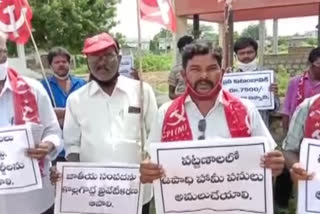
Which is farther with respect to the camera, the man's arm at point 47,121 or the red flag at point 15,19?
the red flag at point 15,19

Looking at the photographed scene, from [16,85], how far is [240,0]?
28.5 feet

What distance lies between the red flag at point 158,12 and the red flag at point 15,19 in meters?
1.24

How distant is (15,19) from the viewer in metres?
5.35

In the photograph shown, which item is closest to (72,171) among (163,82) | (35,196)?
(35,196)

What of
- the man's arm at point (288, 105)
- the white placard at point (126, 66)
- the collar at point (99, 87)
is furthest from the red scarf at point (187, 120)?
the white placard at point (126, 66)

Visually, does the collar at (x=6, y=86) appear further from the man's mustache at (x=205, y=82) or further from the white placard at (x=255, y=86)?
the white placard at (x=255, y=86)

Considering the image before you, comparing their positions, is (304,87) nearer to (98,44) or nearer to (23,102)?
(98,44)

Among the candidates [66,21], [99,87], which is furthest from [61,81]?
[66,21]

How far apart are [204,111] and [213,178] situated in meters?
0.35

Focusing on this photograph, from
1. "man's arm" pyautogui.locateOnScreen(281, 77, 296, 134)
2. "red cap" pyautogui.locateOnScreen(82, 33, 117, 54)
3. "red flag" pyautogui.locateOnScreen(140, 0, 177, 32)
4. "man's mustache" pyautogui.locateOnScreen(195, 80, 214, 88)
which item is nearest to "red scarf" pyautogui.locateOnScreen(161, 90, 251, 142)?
"man's mustache" pyautogui.locateOnScreen(195, 80, 214, 88)

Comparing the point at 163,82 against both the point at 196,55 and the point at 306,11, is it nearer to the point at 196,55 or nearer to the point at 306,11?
the point at 306,11

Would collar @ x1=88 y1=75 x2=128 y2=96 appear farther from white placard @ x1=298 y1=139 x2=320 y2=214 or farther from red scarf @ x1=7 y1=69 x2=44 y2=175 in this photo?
white placard @ x1=298 y1=139 x2=320 y2=214

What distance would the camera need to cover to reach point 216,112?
3027mm

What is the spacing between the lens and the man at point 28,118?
11.0ft
